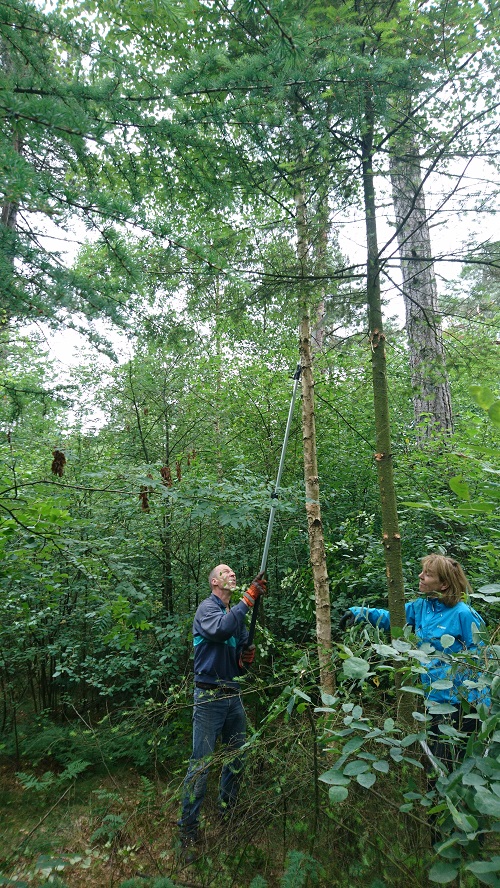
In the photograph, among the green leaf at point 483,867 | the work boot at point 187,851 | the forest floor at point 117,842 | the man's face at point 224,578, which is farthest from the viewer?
the man's face at point 224,578

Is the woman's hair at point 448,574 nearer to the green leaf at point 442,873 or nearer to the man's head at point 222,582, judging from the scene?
the man's head at point 222,582

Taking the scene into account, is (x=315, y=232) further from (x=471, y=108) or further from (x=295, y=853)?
(x=295, y=853)

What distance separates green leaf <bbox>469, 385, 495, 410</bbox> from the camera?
1024 millimetres

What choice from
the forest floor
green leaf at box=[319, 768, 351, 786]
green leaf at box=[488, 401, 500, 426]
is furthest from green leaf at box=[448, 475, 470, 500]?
the forest floor

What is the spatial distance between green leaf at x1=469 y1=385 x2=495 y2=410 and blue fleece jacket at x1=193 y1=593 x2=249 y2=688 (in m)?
2.90

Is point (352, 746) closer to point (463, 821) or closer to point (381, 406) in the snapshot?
point (463, 821)

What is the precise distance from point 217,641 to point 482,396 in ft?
10.4

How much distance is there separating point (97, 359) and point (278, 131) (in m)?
4.59

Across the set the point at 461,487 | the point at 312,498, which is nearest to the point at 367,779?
the point at 461,487

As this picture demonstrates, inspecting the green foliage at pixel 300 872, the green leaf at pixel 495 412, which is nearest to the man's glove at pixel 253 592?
the green foliage at pixel 300 872

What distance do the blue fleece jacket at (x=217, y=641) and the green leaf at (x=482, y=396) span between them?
2902 millimetres

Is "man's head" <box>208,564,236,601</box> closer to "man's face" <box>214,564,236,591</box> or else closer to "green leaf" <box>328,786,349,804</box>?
"man's face" <box>214,564,236,591</box>

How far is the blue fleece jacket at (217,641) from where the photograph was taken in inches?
142

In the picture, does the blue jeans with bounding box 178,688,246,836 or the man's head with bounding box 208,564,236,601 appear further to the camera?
the man's head with bounding box 208,564,236,601
